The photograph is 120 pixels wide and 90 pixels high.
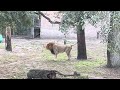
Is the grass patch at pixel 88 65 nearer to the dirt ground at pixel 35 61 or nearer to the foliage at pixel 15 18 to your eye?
the dirt ground at pixel 35 61

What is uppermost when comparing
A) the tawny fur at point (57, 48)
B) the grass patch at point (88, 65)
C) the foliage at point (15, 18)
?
the foliage at point (15, 18)

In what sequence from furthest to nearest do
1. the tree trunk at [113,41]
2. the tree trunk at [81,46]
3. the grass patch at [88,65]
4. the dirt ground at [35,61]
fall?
the tree trunk at [81,46], the grass patch at [88,65], the dirt ground at [35,61], the tree trunk at [113,41]

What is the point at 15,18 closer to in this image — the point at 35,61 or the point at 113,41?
the point at 113,41

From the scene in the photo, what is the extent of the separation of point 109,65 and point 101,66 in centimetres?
20

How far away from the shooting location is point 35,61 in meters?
7.70

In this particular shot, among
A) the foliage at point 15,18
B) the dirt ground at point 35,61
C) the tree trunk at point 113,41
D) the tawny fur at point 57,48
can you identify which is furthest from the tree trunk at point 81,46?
the foliage at point 15,18

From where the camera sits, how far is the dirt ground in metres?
6.38

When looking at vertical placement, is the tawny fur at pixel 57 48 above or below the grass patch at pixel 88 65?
above

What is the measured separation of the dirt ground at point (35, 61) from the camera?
6380mm

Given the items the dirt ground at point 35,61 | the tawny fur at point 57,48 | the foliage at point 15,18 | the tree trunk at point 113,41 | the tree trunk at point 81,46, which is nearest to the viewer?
the tree trunk at point 113,41

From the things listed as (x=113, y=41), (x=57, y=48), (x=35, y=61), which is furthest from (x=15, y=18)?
(x=57, y=48)

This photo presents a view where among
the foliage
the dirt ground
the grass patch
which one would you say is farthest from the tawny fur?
the foliage
